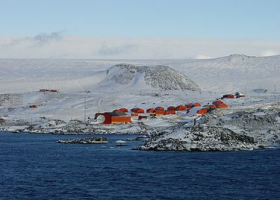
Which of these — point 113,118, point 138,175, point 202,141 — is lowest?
point 113,118

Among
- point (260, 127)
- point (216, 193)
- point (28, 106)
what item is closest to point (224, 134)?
point (260, 127)

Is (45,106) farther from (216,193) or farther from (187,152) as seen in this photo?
(216,193)

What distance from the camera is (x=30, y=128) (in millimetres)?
143125

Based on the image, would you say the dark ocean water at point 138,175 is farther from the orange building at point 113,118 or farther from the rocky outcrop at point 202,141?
the orange building at point 113,118

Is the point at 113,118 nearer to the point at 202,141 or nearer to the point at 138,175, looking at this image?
the point at 202,141

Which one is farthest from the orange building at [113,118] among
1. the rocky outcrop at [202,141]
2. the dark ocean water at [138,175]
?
the rocky outcrop at [202,141]

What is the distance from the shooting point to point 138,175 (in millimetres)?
57281

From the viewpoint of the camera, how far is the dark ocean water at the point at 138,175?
155 ft

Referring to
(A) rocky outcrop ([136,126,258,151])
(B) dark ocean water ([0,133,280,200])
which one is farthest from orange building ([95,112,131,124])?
(A) rocky outcrop ([136,126,258,151])

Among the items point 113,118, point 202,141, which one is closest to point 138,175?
point 202,141

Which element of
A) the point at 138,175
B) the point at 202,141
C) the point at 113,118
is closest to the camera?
the point at 138,175

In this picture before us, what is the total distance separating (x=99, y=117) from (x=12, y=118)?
31600 millimetres

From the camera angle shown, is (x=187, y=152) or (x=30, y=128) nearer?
(x=187, y=152)

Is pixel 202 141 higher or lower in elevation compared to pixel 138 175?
higher
